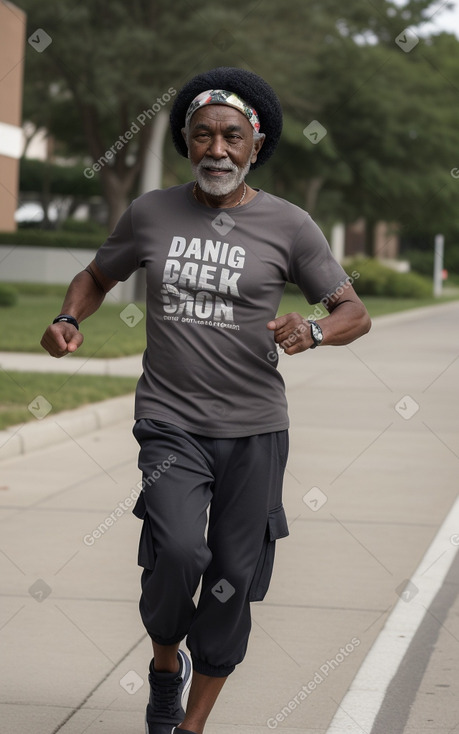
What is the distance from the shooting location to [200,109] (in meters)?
3.91

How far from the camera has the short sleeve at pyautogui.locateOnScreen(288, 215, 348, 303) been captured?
3926 millimetres

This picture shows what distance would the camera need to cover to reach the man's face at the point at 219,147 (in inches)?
152

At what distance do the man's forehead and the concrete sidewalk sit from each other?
1.90m

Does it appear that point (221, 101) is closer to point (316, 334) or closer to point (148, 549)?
point (316, 334)

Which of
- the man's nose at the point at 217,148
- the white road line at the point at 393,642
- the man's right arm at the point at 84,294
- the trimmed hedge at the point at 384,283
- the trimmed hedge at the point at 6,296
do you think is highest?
the man's nose at the point at 217,148

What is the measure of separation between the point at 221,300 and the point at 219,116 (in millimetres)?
522

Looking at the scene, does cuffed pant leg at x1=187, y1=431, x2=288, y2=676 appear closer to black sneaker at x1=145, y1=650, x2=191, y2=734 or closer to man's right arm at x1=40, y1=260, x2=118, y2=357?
black sneaker at x1=145, y1=650, x2=191, y2=734

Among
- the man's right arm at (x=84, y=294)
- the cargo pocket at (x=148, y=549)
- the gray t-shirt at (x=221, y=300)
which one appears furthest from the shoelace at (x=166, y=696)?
the man's right arm at (x=84, y=294)

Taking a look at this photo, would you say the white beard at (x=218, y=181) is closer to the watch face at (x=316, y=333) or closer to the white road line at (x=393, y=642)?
the watch face at (x=316, y=333)

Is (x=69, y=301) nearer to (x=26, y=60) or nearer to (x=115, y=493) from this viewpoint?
(x=115, y=493)

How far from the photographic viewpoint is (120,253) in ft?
13.6

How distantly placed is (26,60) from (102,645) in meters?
27.2

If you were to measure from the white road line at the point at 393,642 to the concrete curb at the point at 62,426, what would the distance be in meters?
3.74

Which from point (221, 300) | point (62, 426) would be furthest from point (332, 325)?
point (62, 426)
